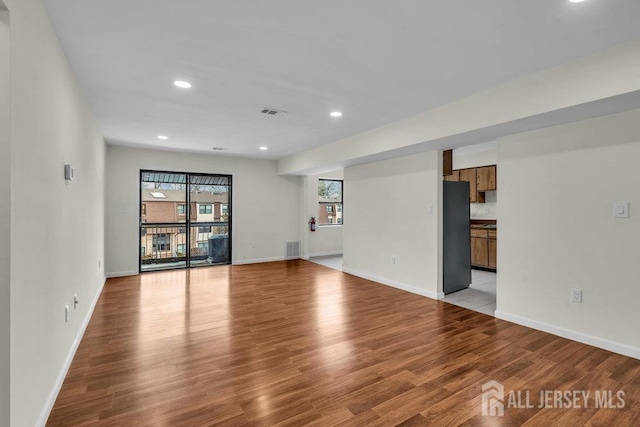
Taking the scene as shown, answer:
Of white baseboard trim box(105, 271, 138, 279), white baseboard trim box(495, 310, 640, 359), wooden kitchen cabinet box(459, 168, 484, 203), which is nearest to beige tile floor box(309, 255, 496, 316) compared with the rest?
white baseboard trim box(495, 310, 640, 359)

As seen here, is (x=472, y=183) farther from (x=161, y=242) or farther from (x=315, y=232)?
(x=161, y=242)

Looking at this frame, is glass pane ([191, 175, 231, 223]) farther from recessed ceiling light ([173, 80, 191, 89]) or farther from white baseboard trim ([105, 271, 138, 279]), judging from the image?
recessed ceiling light ([173, 80, 191, 89])

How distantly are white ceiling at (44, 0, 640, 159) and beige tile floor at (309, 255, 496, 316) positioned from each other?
2.65 m

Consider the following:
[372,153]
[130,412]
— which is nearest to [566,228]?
[372,153]

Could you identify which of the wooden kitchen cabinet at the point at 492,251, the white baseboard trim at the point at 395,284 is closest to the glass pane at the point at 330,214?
the white baseboard trim at the point at 395,284

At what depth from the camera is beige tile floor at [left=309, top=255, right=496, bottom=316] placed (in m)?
4.22

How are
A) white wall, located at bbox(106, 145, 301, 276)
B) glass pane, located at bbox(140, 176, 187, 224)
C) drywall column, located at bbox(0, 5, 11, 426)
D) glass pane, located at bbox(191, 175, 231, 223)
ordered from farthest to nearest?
glass pane, located at bbox(191, 175, 231, 223) < glass pane, located at bbox(140, 176, 187, 224) < white wall, located at bbox(106, 145, 301, 276) < drywall column, located at bbox(0, 5, 11, 426)

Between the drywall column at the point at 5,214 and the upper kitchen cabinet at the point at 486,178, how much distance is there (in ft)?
22.6

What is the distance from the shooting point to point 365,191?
6.04 meters

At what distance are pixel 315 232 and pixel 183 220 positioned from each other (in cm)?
333

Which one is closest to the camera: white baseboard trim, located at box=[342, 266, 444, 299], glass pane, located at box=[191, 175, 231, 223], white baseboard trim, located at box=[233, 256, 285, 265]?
white baseboard trim, located at box=[342, 266, 444, 299]

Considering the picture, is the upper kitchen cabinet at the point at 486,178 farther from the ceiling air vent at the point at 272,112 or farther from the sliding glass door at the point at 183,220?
the sliding glass door at the point at 183,220

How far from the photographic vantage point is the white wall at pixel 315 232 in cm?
826

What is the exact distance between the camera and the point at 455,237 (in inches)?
199
